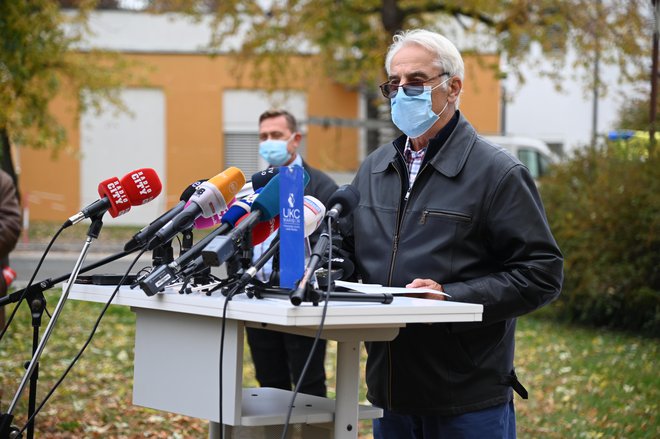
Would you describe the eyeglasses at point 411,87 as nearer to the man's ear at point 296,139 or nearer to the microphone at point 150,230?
the microphone at point 150,230

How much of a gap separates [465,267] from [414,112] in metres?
0.64

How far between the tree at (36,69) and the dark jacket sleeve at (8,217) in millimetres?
4336

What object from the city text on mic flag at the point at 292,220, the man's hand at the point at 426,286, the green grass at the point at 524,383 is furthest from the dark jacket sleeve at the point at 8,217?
the city text on mic flag at the point at 292,220

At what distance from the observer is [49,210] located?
31.4 meters

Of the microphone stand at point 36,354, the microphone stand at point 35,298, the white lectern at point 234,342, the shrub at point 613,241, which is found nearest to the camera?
the white lectern at point 234,342

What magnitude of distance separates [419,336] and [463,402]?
0.95ft

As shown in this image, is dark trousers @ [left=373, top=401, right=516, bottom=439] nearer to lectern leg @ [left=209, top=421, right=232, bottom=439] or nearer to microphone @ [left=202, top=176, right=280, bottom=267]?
lectern leg @ [left=209, top=421, right=232, bottom=439]

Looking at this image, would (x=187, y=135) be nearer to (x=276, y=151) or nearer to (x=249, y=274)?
(x=276, y=151)

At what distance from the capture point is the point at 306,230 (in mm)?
3361

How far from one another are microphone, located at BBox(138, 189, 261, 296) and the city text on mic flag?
0.20m

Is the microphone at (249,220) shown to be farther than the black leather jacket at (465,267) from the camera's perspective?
No

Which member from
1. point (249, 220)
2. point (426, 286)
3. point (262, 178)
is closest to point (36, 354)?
point (249, 220)

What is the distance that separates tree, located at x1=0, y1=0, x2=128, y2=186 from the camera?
11734 mm

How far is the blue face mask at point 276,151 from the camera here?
281 inches
